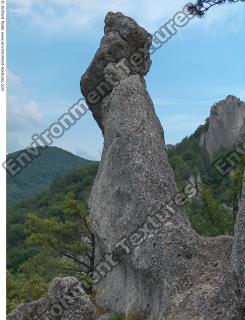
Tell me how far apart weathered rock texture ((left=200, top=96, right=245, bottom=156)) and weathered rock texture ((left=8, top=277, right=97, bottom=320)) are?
59.7 m

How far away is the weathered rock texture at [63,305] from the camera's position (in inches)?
510

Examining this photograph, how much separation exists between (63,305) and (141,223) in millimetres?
2623

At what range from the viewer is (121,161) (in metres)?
14.7

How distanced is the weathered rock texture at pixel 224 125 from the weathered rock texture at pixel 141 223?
55446 mm

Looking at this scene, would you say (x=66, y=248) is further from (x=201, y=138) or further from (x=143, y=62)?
(x=201, y=138)

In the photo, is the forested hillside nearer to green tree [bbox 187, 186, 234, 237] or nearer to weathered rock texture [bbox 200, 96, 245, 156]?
weathered rock texture [bbox 200, 96, 245, 156]

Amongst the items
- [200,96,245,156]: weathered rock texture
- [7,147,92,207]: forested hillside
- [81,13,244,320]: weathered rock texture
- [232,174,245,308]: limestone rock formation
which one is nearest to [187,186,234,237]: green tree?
[81,13,244,320]: weathered rock texture

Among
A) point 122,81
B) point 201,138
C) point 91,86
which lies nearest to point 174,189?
point 122,81

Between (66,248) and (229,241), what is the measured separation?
948 cm

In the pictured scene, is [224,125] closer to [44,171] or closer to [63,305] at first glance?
[44,171]

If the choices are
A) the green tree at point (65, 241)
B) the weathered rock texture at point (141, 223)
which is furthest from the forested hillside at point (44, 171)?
the weathered rock texture at point (141, 223)

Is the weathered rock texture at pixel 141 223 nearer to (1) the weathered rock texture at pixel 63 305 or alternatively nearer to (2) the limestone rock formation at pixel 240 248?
(2) the limestone rock formation at pixel 240 248

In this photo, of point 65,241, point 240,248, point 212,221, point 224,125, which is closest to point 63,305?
point 240,248

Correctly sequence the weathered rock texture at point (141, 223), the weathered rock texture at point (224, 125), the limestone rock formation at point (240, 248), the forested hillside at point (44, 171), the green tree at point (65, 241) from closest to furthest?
1. the limestone rock formation at point (240, 248)
2. the weathered rock texture at point (141, 223)
3. the green tree at point (65, 241)
4. the weathered rock texture at point (224, 125)
5. the forested hillside at point (44, 171)
